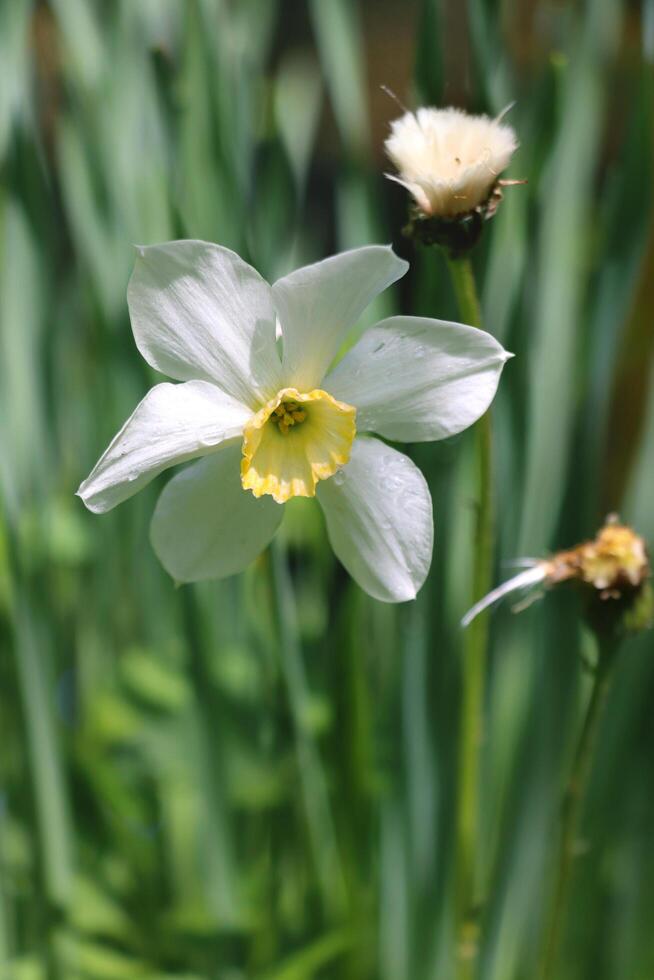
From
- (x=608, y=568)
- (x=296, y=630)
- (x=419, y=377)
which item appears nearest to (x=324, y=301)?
(x=419, y=377)

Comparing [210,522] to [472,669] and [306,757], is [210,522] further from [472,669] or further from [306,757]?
[306,757]

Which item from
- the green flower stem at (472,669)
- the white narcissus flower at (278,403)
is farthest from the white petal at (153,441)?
the green flower stem at (472,669)

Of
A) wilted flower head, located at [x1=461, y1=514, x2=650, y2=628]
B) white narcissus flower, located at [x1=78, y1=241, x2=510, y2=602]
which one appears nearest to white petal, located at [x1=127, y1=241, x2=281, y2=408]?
white narcissus flower, located at [x1=78, y1=241, x2=510, y2=602]

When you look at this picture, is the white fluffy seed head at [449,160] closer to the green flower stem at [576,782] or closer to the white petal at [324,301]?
the white petal at [324,301]

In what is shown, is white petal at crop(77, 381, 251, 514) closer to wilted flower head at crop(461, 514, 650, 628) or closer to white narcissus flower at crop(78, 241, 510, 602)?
white narcissus flower at crop(78, 241, 510, 602)

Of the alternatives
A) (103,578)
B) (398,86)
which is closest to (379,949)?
(103,578)
